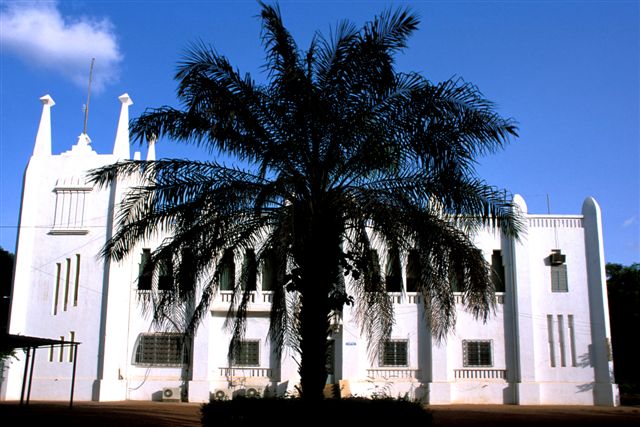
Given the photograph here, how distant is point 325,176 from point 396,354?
15863mm

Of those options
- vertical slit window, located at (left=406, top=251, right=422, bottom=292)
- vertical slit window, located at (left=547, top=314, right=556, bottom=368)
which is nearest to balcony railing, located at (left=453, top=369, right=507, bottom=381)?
vertical slit window, located at (left=547, top=314, right=556, bottom=368)

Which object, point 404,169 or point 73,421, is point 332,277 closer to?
point 404,169

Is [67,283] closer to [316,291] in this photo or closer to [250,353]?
[250,353]

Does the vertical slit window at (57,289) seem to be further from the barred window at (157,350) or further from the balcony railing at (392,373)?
the balcony railing at (392,373)

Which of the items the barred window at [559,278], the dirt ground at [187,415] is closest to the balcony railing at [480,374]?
the dirt ground at [187,415]

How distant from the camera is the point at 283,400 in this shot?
12.7m

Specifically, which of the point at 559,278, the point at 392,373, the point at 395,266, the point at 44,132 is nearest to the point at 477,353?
the point at 392,373

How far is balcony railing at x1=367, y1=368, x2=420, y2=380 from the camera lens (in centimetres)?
2681

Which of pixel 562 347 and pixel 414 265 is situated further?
pixel 562 347

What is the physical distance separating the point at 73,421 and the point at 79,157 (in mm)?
14034

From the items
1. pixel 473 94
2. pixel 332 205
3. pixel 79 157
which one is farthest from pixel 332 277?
pixel 79 157

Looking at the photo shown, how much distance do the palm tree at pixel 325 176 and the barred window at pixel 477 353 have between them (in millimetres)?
14615

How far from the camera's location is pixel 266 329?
27.4 metres

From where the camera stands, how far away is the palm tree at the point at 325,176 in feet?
41.1
